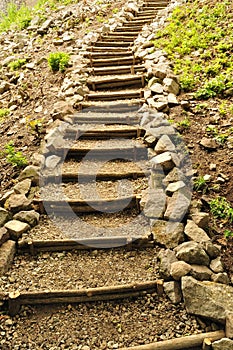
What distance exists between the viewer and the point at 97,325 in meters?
4.38

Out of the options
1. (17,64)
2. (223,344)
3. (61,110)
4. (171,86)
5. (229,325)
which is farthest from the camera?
(17,64)

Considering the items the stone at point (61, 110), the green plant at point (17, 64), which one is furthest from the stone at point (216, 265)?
the green plant at point (17, 64)

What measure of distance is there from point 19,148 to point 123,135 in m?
1.89

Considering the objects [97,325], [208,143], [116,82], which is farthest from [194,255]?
[116,82]

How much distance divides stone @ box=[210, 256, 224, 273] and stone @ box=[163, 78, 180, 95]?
12.7 ft

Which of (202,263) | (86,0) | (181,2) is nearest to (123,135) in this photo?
(202,263)

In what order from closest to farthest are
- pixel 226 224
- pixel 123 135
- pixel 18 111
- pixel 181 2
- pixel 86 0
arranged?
pixel 226 224 < pixel 123 135 < pixel 18 111 < pixel 181 2 < pixel 86 0

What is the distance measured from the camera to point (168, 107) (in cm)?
716

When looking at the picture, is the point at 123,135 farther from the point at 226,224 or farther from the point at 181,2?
the point at 181,2

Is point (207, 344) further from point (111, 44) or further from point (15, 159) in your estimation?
point (111, 44)

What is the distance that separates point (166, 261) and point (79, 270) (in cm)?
112

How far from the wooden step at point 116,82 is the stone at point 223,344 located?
589 cm

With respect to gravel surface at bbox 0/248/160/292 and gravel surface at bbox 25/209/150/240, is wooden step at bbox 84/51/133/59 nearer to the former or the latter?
gravel surface at bbox 25/209/150/240

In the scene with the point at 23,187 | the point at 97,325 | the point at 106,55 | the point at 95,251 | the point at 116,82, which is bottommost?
the point at 97,325
